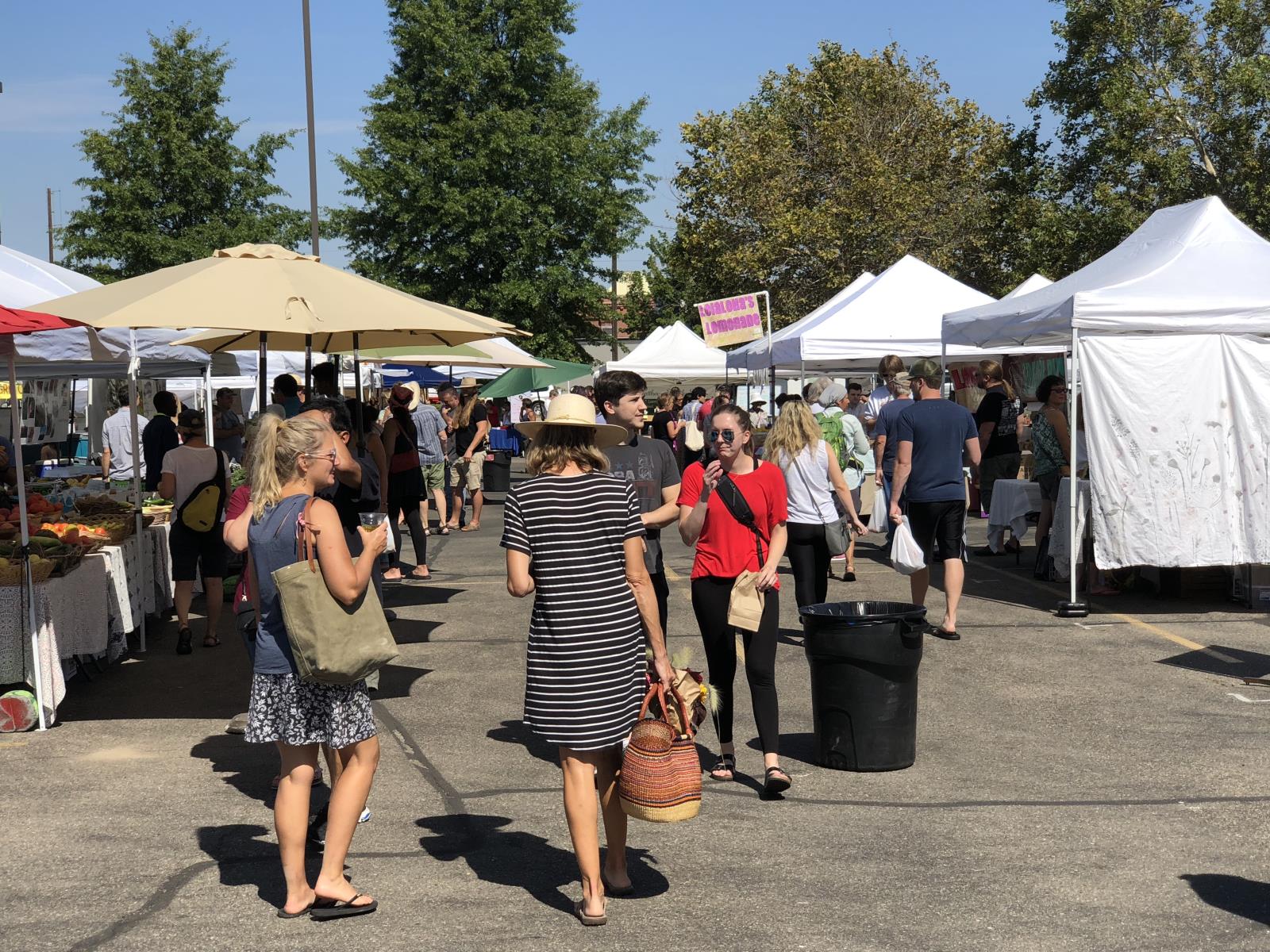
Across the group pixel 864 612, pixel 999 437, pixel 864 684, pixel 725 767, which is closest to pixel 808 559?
pixel 864 612

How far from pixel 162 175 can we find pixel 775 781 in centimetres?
3471

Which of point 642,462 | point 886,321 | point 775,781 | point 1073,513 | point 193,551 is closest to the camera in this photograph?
point 775,781

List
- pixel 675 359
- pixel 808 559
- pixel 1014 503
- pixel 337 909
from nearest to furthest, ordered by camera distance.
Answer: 1. pixel 337 909
2. pixel 808 559
3. pixel 1014 503
4. pixel 675 359

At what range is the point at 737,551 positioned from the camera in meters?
6.39

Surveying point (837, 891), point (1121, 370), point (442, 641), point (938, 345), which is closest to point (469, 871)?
point (837, 891)

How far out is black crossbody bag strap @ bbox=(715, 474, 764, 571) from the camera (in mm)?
6426

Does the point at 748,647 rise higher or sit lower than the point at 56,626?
higher

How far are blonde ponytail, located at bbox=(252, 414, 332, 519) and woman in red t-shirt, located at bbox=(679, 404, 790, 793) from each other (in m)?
1.98

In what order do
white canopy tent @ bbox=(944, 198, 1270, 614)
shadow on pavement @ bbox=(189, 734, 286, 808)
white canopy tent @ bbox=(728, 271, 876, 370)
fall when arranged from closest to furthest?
shadow on pavement @ bbox=(189, 734, 286, 808)
white canopy tent @ bbox=(944, 198, 1270, 614)
white canopy tent @ bbox=(728, 271, 876, 370)

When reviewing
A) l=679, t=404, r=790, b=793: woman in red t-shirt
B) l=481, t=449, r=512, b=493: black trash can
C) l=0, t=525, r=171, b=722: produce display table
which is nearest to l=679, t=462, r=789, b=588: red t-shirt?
l=679, t=404, r=790, b=793: woman in red t-shirt

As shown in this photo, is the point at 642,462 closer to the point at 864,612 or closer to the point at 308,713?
the point at 864,612

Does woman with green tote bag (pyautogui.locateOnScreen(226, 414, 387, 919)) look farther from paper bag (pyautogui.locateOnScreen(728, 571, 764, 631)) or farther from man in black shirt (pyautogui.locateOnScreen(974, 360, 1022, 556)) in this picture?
man in black shirt (pyautogui.locateOnScreen(974, 360, 1022, 556))

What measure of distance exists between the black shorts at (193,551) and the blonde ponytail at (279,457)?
218 inches

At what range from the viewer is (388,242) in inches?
1666
